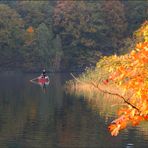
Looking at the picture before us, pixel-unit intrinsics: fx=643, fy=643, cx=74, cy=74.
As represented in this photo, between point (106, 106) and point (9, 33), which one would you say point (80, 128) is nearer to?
point (106, 106)

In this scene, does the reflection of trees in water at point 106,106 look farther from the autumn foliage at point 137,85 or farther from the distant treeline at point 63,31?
the distant treeline at point 63,31

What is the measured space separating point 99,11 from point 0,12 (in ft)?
42.5

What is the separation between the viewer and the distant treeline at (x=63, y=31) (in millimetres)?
81562

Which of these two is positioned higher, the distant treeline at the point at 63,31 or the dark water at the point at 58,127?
the distant treeline at the point at 63,31

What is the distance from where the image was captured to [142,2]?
8469 cm

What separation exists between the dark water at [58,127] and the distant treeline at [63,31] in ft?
146

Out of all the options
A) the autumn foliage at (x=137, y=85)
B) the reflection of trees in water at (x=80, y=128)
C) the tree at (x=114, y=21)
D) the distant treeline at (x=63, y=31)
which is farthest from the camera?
the tree at (x=114, y=21)

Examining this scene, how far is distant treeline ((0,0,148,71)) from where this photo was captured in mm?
81562

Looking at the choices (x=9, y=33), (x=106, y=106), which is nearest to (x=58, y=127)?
(x=106, y=106)

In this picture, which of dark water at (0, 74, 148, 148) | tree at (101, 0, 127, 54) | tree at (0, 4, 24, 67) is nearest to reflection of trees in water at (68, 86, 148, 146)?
dark water at (0, 74, 148, 148)

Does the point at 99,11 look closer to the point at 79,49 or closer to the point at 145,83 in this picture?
the point at 79,49

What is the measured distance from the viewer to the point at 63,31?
83.2 meters

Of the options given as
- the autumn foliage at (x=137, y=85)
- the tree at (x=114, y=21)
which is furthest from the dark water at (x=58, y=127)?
the tree at (x=114, y=21)

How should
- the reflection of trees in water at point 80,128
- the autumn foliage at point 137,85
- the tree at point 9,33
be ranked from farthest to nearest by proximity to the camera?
1. the tree at point 9,33
2. the reflection of trees in water at point 80,128
3. the autumn foliage at point 137,85
